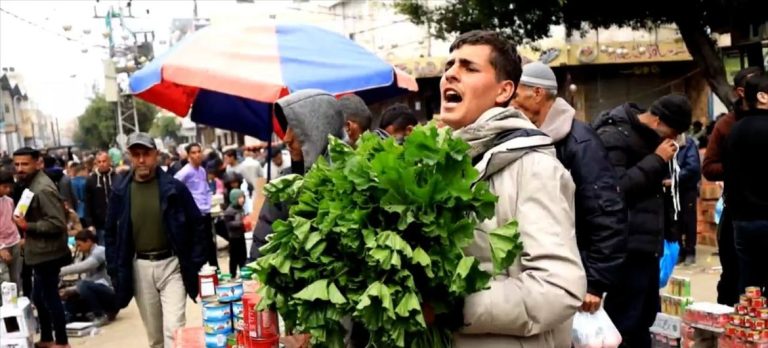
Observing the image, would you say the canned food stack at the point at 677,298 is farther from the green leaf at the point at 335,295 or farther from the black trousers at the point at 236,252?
the black trousers at the point at 236,252

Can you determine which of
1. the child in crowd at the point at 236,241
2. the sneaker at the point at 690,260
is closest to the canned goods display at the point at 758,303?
the sneaker at the point at 690,260

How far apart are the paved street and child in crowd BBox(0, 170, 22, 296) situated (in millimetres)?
987

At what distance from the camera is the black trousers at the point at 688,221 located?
9.10 metres

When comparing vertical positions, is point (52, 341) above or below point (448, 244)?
below

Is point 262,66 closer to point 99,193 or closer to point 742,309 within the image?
point 742,309

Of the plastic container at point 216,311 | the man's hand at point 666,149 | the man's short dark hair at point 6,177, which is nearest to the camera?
the plastic container at point 216,311

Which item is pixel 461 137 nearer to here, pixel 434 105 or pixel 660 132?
pixel 660 132

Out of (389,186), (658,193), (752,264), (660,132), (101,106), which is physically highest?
(389,186)

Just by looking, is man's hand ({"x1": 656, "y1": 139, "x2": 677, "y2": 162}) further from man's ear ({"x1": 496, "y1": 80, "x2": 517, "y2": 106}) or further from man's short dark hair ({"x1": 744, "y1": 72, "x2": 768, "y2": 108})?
man's ear ({"x1": 496, "y1": 80, "x2": 517, "y2": 106})

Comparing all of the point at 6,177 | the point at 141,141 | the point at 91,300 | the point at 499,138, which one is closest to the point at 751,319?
the point at 499,138

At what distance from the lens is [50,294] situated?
7.43 meters

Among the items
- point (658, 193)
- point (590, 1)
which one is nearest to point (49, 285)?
point (658, 193)

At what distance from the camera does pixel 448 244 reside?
79.6 inches

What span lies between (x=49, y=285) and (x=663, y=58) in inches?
911
